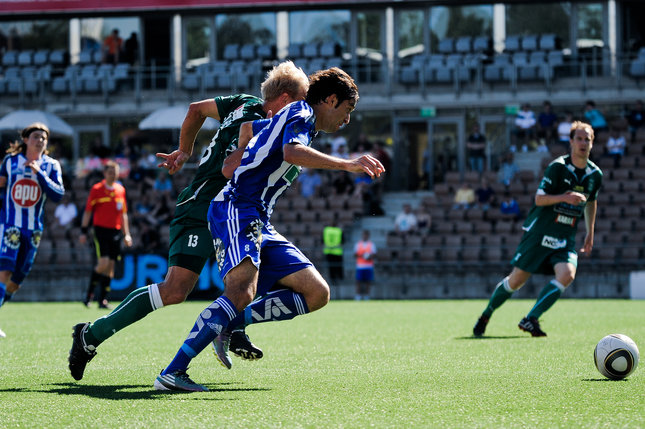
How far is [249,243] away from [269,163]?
48cm

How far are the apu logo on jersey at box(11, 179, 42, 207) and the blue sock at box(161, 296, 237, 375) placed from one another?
208 inches

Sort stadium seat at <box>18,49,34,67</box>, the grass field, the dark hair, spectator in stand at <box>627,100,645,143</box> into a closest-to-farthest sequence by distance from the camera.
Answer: the grass field, the dark hair, spectator in stand at <box>627,100,645,143</box>, stadium seat at <box>18,49,34,67</box>

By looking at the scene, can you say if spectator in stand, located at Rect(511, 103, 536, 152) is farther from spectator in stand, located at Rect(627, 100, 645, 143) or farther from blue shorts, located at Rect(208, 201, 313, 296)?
blue shorts, located at Rect(208, 201, 313, 296)

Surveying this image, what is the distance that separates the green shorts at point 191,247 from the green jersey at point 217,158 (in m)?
0.05

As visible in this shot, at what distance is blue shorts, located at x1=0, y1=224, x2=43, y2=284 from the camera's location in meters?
10.1

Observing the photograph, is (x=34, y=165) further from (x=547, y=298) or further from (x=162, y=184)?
(x=162, y=184)

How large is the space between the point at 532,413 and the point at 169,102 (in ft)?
84.8

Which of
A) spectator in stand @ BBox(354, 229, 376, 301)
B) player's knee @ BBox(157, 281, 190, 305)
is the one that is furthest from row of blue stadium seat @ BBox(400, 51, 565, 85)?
player's knee @ BBox(157, 281, 190, 305)

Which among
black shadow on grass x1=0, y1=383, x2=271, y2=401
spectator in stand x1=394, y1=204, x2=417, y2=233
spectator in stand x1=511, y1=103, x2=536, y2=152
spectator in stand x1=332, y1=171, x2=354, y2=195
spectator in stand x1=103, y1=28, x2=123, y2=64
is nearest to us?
black shadow on grass x1=0, y1=383, x2=271, y2=401

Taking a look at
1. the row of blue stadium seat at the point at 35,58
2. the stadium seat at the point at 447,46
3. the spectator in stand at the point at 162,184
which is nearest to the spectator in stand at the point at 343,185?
the spectator in stand at the point at 162,184

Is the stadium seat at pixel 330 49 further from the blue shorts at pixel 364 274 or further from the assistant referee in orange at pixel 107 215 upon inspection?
the assistant referee in orange at pixel 107 215

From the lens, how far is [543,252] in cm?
983

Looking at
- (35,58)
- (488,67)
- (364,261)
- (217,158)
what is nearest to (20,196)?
(217,158)

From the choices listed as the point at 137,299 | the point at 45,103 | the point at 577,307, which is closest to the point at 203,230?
the point at 137,299
